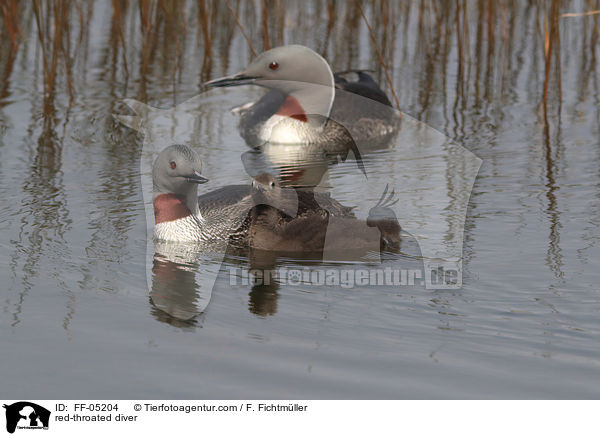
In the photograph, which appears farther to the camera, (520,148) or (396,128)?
(396,128)

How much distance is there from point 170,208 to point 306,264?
35.3 inches

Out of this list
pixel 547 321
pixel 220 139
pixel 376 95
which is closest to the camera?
pixel 547 321

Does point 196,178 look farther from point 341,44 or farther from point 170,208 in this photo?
point 341,44

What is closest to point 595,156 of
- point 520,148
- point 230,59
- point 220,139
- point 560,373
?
point 520,148

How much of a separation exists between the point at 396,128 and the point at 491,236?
10.9ft

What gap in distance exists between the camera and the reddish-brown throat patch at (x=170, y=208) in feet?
18.6

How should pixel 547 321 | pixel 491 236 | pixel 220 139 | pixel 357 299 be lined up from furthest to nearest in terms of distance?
pixel 220 139
pixel 491 236
pixel 357 299
pixel 547 321

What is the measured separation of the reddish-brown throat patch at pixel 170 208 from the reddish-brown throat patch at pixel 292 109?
313 centimetres

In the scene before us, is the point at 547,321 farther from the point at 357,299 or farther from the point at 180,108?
the point at 180,108

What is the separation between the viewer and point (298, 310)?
4516mm

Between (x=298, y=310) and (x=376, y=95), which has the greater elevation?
(x=376, y=95)
